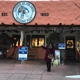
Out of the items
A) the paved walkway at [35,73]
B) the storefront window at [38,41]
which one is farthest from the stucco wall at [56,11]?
the storefront window at [38,41]

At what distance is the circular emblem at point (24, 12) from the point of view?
55.1ft

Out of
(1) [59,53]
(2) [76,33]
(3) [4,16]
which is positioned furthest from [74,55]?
(3) [4,16]

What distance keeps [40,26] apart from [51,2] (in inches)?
80.7

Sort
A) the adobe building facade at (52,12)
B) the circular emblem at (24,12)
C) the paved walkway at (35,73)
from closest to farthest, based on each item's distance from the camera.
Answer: the paved walkway at (35,73) → the adobe building facade at (52,12) → the circular emblem at (24,12)

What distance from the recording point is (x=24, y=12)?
1697 centimetres

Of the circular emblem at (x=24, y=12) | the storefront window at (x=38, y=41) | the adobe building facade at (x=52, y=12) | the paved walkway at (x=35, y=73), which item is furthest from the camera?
the storefront window at (x=38, y=41)

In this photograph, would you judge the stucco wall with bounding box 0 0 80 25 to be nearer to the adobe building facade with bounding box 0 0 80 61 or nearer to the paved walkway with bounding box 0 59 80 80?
the adobe building facade with bounding box 0 0 80 61

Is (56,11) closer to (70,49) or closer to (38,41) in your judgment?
(38,41)

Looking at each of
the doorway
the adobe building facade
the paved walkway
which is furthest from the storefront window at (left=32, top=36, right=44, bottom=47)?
the paved walkway

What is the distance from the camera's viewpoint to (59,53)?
53.1 feet

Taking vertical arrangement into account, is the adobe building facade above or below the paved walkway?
above

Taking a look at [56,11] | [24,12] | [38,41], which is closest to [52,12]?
[56,11]

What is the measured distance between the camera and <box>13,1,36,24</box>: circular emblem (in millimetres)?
16791

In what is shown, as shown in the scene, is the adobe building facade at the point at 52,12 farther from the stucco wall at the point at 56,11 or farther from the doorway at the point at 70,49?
the doorway at the point at 70,49
